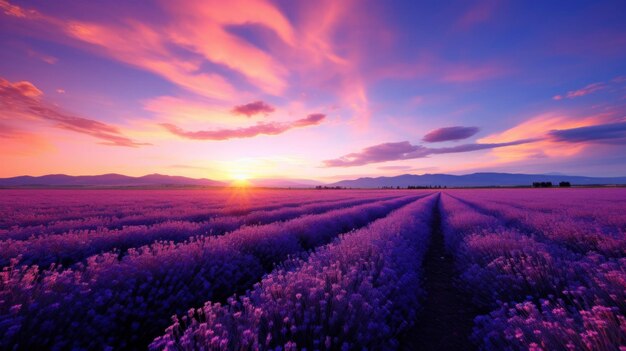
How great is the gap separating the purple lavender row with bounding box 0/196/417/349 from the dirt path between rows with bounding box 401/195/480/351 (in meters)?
2.43

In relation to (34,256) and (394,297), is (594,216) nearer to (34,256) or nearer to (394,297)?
(394,297)

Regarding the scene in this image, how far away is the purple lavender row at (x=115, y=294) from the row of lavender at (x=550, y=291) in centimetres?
299

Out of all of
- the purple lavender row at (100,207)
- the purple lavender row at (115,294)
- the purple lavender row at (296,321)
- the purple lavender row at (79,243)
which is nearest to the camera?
the purple lavender row at (296,321)

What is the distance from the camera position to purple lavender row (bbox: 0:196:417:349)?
218 centimetres

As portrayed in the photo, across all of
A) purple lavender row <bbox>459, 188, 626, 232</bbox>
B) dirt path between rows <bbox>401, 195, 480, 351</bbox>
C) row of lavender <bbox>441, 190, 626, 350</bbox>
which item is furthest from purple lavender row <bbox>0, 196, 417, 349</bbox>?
purple lavender row <bbox>459, 188, 626, 232</bbox>

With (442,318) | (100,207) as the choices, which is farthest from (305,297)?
(100,207)

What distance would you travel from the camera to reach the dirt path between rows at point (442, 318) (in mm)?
3203

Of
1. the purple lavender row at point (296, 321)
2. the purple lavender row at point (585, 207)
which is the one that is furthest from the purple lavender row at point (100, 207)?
the purple lavender row at point (585, 207)

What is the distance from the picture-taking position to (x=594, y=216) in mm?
9492

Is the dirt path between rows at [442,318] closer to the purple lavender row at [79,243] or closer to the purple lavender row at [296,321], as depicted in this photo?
the purple lavender row at [296,321]

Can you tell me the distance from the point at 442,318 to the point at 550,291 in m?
1.30

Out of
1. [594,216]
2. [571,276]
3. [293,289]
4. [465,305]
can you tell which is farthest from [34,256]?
[594,216]

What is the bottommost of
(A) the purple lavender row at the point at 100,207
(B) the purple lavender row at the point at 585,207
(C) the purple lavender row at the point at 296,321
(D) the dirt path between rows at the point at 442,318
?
(D) the dirt path between rows at the point at 442,318

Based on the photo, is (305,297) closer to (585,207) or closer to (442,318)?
(442,318)
